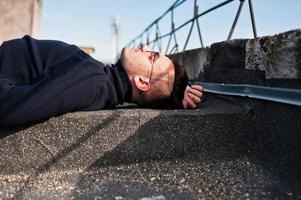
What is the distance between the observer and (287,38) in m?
1.74

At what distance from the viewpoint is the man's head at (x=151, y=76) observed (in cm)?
239

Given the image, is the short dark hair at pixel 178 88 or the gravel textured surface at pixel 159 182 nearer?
the gravel textured surface at pixel 159 182

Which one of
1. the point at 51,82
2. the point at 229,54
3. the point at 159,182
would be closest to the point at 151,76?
the point at 229,54

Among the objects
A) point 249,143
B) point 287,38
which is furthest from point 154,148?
point 287,38

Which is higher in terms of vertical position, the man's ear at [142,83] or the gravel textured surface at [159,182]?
the man's ear at [142,83]

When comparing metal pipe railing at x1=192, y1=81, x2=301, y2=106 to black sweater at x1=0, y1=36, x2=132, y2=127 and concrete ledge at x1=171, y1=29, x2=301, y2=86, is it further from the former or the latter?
black sweater at x1=0, y1=36, x2=132, y2=127

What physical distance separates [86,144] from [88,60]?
0.51 metres

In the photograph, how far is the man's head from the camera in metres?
2.39

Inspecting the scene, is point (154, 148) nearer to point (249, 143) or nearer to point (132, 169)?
point (132, 169)

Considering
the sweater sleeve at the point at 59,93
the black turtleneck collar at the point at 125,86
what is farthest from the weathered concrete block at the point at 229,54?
the sweater sleeve at the point at 59,93

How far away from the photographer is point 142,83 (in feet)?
7.84

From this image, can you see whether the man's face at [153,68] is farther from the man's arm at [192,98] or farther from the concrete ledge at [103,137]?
the concrete ledge at [103,137]

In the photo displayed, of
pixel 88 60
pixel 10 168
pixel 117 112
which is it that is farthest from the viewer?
pixel 88 60

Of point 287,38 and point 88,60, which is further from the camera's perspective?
point 88,60
